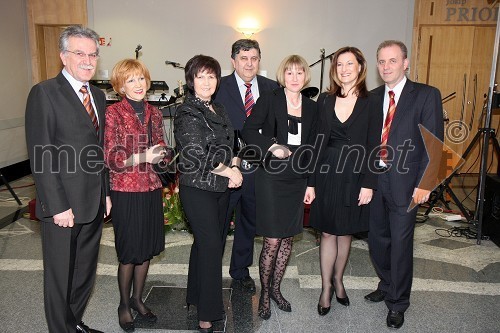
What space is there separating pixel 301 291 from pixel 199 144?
1646 millimetres

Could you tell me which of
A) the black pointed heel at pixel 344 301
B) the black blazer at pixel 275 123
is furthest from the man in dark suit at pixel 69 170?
the black pointed heel at pixel 344 301

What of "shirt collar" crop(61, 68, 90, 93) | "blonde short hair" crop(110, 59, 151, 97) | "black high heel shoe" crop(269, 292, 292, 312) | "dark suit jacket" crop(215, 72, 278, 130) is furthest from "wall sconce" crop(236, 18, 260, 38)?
"shirt collar" crop(61, 68, 90, 93)

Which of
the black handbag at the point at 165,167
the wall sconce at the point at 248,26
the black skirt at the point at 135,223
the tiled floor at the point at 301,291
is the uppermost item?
the wall sconce at the point at 248,26

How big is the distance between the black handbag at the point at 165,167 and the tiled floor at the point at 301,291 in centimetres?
102

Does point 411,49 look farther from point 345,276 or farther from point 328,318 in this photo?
point 328,318

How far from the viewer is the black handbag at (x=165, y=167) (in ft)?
9.10

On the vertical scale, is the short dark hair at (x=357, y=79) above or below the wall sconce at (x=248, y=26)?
below

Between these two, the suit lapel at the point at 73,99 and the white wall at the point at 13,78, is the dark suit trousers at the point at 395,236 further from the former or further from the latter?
the white wall at the point at 13,78

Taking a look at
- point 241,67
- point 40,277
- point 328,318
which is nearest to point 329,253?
point 328,318

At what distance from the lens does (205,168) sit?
2646 millimetres

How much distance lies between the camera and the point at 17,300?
337 cm

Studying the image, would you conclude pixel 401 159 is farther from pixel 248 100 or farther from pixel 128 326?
pixel 128 326

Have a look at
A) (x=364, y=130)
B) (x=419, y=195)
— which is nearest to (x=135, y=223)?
(x=364, y=130)

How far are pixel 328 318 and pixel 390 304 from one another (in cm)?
45
